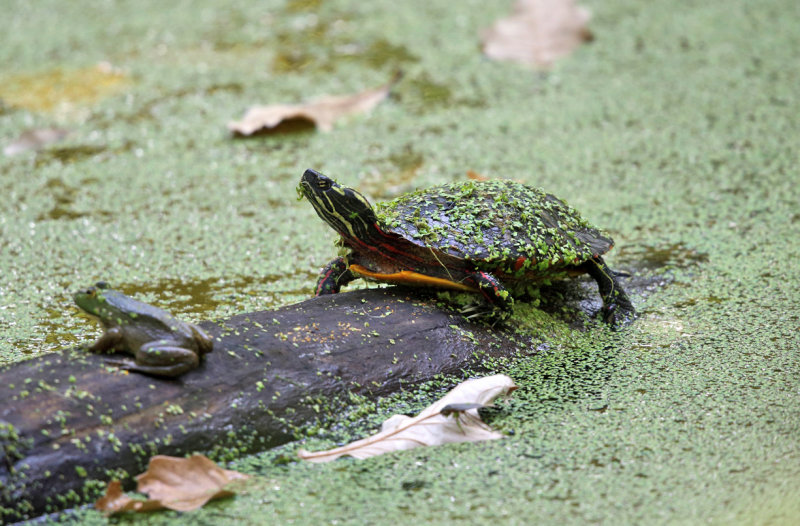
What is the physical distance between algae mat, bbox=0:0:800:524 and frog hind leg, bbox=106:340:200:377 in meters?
0.25

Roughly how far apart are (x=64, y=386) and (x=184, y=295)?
3.51ft

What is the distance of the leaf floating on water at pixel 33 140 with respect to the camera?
3.84 meters

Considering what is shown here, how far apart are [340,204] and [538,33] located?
302 centimetres

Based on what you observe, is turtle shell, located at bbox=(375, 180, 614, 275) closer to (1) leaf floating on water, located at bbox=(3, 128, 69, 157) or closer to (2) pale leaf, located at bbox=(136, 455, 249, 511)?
(2) pale leaf, located at bbox=(136, 455, 249, 511)

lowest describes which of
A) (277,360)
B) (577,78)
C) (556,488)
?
(556,488)

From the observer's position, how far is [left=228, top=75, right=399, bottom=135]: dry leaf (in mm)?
3887

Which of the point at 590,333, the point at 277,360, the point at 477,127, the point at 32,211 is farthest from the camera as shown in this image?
the point at 477,127

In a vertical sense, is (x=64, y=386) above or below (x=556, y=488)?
above

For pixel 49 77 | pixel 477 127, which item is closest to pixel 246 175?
pixel 477 127

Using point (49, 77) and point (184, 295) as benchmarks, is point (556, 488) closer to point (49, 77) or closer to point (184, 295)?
point (184, 295)

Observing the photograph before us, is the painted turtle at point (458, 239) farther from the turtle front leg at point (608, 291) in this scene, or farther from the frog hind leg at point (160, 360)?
the frog hind leg at point (160, 360)

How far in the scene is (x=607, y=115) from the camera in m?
3.97

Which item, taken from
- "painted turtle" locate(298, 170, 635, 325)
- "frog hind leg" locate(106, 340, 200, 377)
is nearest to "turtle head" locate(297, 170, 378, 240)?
"painted turtle" locate(298, 170, 635, 325)

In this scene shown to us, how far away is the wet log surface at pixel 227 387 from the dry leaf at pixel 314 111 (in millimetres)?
2023
